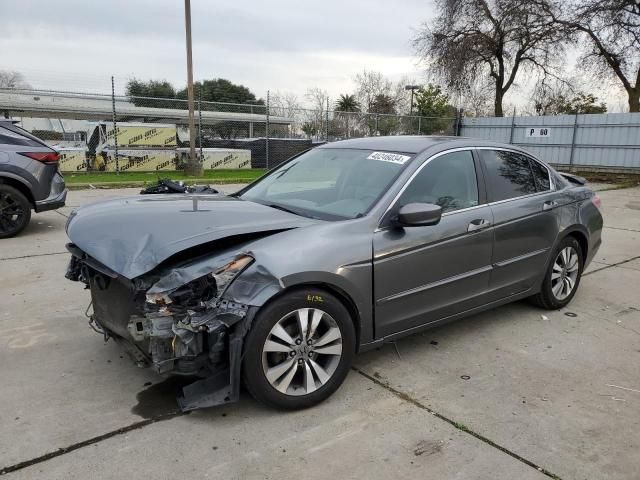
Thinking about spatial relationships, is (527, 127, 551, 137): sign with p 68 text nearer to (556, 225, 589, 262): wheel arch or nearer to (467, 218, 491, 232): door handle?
(556, 225, 589, 262): wheel arch

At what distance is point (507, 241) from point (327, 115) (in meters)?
17.0

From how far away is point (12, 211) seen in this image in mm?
7156

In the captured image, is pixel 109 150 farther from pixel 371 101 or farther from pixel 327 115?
pixel 371 101

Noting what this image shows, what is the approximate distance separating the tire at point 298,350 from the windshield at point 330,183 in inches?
27.6

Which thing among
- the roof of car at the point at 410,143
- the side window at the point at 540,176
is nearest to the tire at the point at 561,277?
the side window at the point at 540,176

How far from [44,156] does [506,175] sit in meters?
6.33

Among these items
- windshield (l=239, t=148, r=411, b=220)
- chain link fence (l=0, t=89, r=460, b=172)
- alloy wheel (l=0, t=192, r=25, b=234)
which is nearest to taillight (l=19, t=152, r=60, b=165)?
alloy wheel (l=0, t=192, r=25, b=234)

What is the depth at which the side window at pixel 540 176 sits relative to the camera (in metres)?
4.54

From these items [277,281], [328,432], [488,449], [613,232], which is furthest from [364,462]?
[613,232]

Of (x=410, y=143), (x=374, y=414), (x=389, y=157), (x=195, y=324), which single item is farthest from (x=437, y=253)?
(x=195, y=324)

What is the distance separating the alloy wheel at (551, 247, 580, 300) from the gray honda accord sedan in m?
0.21

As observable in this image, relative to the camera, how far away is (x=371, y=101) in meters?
45.9

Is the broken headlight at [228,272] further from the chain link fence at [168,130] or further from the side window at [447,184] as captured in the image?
the chain link fence at [168,130]

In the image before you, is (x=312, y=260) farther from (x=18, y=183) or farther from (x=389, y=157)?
(x=18, y=183)
